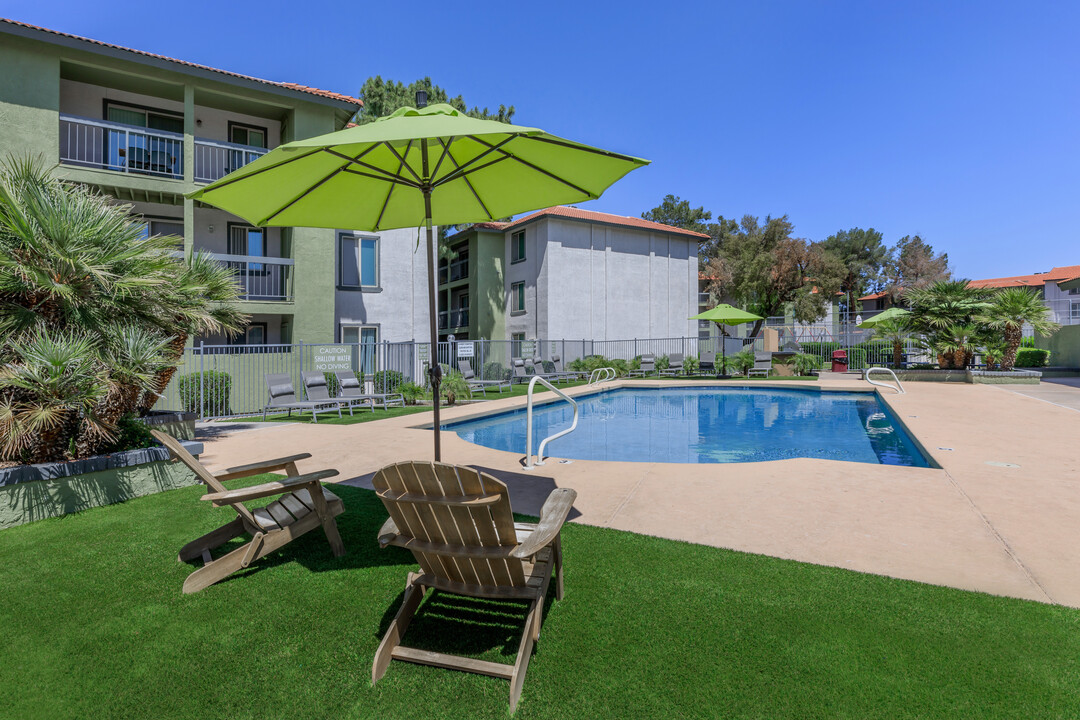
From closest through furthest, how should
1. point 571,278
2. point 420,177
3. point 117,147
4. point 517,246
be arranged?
1. point 420,177
2. point 117,147
3. point 571,278
4. point 517,246

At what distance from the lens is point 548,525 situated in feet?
8.57

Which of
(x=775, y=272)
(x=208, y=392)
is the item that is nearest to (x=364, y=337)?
(x=208, y=392)

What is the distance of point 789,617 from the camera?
2.85m

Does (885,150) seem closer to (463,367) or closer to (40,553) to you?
(463,367)

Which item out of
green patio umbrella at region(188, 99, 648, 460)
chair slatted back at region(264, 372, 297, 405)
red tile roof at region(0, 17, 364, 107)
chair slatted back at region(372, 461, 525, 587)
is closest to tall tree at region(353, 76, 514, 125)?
red tile roof at region(0, 17, 364, 107)

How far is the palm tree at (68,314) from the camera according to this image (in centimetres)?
479

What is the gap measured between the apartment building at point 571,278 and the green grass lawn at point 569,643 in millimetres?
Answer: 23812

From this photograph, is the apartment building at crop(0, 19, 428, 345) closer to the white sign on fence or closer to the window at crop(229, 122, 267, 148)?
the window at crop(229, 122, 267, 148)

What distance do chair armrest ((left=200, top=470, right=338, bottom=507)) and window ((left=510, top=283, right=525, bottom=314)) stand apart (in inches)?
1014

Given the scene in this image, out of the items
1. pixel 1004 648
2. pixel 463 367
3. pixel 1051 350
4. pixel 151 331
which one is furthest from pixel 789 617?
pixel 1051 350

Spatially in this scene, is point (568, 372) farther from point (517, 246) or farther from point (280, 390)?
point (280, 390)

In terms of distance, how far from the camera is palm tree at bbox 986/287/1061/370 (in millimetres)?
18406

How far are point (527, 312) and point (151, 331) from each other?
2254 cm

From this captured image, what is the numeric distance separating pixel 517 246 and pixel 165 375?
23712mm
